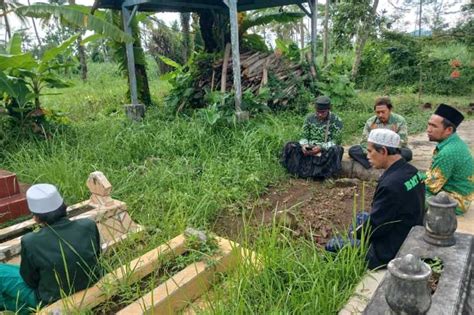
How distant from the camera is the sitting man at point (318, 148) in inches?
205

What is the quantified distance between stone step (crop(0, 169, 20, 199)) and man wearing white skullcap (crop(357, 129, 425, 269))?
3.43 meters

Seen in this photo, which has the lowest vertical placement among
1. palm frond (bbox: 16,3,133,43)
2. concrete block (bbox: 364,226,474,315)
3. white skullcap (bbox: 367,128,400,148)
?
concrete block (bbox: 364,226,474,315)

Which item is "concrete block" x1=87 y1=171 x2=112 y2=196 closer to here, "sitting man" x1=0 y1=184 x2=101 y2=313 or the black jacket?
"sitting man" x1=0 y1=184 x2=101 y2=313

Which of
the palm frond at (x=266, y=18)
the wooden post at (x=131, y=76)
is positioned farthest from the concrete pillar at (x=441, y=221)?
the palm frond at (x=266, y=18)

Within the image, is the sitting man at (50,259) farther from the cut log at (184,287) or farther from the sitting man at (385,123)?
the sitting man at (385,123)

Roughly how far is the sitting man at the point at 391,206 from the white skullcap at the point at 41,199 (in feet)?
6.27

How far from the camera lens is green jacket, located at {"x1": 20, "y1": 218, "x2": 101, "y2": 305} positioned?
7.95ft

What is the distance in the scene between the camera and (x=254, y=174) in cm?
498

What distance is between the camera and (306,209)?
168 inches

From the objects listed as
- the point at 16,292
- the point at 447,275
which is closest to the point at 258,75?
the point at 16,292

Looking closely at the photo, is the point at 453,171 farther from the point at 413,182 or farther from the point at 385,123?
the point at 385,123

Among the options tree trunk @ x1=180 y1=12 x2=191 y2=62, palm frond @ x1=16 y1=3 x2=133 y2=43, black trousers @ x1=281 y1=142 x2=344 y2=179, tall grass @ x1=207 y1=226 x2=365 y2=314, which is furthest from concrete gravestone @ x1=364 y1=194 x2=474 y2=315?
tree trunk @ x1=180 y1=12 x2=191 y2=62

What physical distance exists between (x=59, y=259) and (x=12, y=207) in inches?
75.0

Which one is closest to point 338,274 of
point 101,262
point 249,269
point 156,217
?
point 249,269
